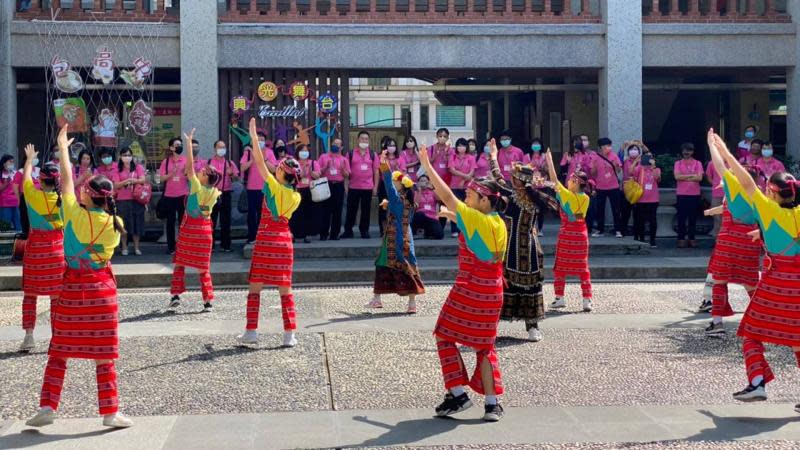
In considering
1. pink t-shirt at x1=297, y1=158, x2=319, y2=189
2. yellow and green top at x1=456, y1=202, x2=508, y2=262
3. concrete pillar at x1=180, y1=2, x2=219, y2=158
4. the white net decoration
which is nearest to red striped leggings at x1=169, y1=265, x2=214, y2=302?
yellow and green top at x1=456, y1=202, x2=508, y2=262

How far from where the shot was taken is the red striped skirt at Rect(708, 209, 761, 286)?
10.2 meters

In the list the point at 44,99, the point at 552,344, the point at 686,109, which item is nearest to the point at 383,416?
the point at 552,344

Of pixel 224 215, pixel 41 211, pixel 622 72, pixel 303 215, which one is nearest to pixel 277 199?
pixel 41 211

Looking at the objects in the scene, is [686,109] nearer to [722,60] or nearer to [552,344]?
[722,60]

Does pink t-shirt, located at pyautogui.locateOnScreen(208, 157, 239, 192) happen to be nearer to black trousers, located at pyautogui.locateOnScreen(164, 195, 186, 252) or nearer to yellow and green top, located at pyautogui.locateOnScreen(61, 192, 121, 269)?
black trousers, located at pyautogui.locateOnScreen(164, 195, 186, 252)

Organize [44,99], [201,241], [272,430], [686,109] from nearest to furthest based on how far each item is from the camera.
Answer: [272,430]
[201,241]
[44,99]
[686,109]

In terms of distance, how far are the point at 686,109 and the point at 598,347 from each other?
1687cm

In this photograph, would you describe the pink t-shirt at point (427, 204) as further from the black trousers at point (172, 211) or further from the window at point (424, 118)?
the window at point (424, 118)

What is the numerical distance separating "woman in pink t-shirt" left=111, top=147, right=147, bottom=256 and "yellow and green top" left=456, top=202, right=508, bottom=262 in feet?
36.3

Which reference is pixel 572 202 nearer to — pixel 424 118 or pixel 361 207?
pixel 361 207

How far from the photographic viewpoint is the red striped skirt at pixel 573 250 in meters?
11.8

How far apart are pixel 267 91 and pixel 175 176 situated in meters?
3.88

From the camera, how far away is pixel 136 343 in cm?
991

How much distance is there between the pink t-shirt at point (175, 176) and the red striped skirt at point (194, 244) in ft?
16.3
